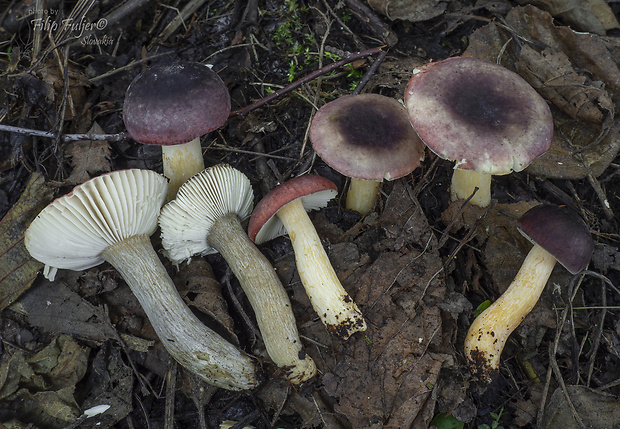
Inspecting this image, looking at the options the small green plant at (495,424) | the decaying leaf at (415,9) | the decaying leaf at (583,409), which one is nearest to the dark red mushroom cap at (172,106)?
the decaying leaf at (415,9)

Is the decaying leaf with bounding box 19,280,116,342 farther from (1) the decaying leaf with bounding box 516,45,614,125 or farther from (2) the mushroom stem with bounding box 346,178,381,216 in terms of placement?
(1) the decaying leaf with bounding box 516,45,614,125

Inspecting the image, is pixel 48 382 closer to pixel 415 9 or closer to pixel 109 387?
pixel 109 387

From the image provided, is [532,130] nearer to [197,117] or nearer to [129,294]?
[197,117]

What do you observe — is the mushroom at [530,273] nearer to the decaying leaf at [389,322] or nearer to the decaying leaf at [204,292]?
the decaying leaf at [389,322]

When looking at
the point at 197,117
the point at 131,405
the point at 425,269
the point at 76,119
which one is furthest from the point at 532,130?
the point at 76,119

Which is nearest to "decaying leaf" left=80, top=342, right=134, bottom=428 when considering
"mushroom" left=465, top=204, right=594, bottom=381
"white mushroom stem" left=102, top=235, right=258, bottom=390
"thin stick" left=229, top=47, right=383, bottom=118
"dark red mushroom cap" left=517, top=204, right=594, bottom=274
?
"white mushroom stem" left=102, top=235, right=258, bottom=390
